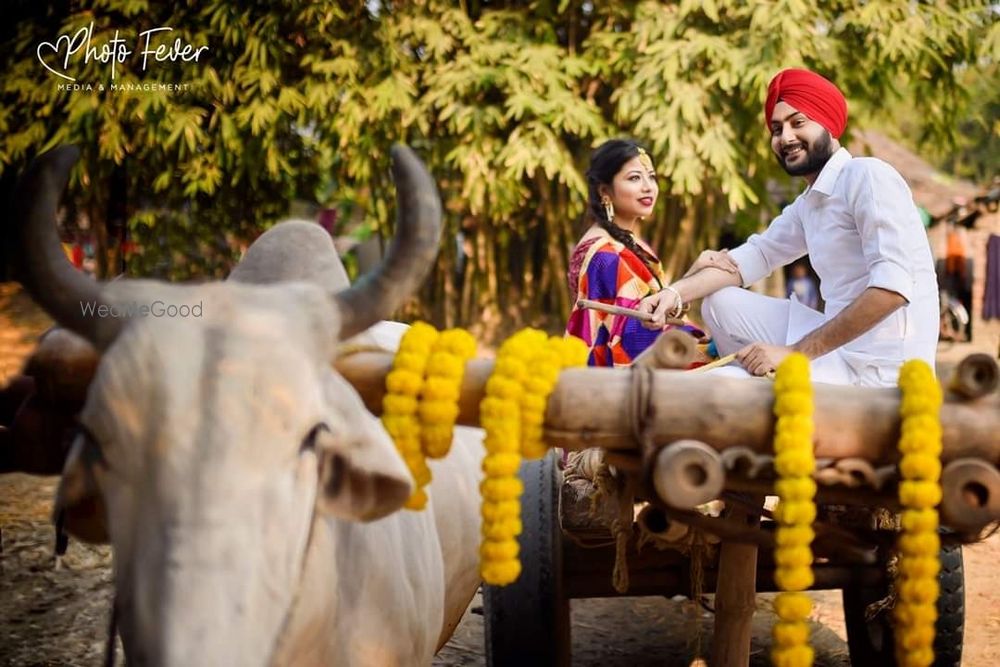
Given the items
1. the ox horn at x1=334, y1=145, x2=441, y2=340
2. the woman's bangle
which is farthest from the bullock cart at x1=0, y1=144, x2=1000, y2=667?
the woman's bangle

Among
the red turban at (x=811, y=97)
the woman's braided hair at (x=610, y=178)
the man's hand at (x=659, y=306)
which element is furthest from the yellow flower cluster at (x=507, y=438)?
the woman's braided hair at (x=610, y=178)

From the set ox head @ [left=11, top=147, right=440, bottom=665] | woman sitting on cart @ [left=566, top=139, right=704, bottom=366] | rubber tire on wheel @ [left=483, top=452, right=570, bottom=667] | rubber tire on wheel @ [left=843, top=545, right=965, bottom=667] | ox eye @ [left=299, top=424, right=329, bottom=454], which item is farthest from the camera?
woman sitting on cart @ [left=566, top=139, right=704, bottom=366]

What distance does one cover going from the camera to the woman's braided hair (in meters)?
3.53

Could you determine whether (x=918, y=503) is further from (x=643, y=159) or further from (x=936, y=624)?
(x=643, y=159)

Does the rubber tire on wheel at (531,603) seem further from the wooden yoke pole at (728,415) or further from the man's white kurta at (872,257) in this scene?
the wooden yoke pole at (728,415)

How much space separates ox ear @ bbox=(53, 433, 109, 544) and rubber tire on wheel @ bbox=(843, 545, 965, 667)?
219cm

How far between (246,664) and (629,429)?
830 millimetres

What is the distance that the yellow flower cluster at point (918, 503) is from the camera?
5.72 feet

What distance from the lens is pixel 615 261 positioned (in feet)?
11.1

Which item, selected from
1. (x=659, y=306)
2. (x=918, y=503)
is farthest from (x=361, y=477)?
(x=659, y=306)

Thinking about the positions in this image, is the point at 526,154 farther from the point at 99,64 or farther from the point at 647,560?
the point at 647,560

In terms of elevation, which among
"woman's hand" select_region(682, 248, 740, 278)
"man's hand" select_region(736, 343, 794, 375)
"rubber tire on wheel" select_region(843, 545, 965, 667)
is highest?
"woman's hand" select_region(682, 248, 740, 278)

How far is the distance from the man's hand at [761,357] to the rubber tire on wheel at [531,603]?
0.86m

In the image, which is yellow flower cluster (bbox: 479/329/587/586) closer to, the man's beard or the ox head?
the ox head
